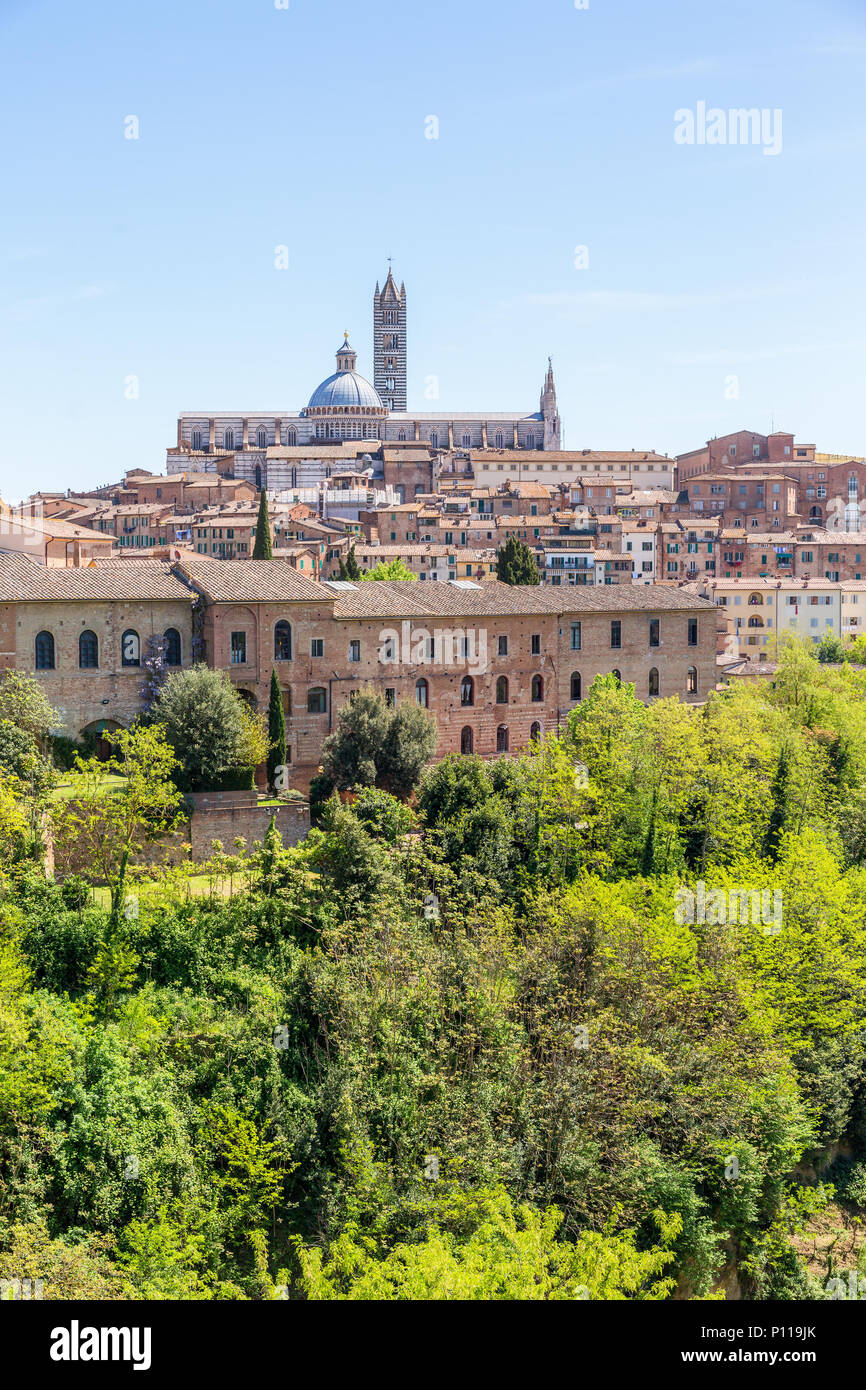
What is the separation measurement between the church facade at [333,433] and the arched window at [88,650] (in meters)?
56.7

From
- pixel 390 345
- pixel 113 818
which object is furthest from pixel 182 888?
pixel 390 345

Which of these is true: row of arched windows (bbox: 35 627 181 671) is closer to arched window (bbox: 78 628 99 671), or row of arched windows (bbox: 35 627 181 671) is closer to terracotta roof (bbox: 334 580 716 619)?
arched window (bbox: 78 628 99 671)

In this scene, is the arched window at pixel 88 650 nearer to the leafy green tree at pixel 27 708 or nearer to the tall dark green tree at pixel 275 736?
the leafy green tree at pixel 27 708

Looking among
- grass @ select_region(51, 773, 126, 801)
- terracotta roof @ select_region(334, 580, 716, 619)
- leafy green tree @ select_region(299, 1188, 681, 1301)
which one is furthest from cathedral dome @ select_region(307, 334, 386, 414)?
leafy green tree @ select_region(299, 1188, 681, 1301)

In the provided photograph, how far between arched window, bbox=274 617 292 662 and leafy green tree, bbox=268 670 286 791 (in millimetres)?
1314

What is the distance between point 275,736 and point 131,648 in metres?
3.37

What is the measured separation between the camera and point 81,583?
26.4m

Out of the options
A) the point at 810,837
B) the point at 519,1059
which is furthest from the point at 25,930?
the point at 810,837

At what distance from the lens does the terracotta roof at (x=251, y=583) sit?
27.1 meters

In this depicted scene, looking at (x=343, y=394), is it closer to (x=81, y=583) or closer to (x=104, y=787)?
(x=81, y=583)

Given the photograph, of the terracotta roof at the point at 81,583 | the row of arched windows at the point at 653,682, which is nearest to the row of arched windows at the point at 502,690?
the row of arched windows at the point at 653,682

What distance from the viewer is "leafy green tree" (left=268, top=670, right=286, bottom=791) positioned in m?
25.9

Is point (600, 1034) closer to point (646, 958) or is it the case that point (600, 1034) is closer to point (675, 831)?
point (646, 958)
